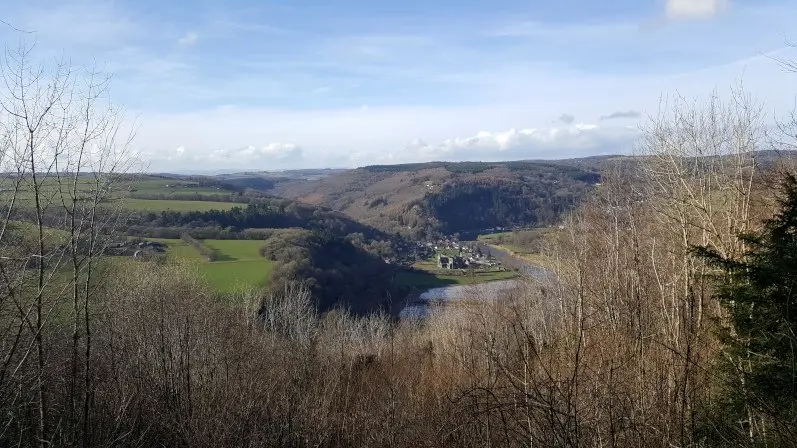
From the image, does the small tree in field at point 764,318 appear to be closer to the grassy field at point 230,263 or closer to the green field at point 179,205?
the grassy field at point 230,263

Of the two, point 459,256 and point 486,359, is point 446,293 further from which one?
point 486,359

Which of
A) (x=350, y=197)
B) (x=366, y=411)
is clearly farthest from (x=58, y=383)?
(x=350, y=197)

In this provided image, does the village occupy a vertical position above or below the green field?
below

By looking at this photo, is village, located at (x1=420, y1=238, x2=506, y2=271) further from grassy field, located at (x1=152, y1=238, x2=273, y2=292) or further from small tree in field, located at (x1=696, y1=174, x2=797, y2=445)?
small tree in field, located at (x1=696, y1=174, x2=797, y2=445)

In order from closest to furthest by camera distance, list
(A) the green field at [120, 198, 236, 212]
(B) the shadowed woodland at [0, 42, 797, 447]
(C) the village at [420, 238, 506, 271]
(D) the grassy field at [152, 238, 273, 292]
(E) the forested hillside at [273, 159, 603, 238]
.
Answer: (B) the shadowed woodland at [0, 42, 797, 447] → (D) the grassy field at [152, 238, 273, 292] → (C) the village at [420, 238, 506, 271] → (A) the green field at [120, 198, 236, 212] → (E) the forested hillside at [273, 159, 603, 238]

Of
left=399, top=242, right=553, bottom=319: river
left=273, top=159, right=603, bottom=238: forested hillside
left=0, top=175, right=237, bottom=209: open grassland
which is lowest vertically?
left=399, top=242, right=553, bottom=319: river

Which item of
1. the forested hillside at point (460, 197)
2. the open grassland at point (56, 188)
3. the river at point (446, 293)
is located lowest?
the river at point (446, 293)

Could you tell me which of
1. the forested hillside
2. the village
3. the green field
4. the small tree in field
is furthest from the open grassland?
the forested hillside

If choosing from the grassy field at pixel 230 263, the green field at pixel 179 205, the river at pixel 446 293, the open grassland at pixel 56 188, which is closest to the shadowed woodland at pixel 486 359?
the open grassland at pixel 56 188
